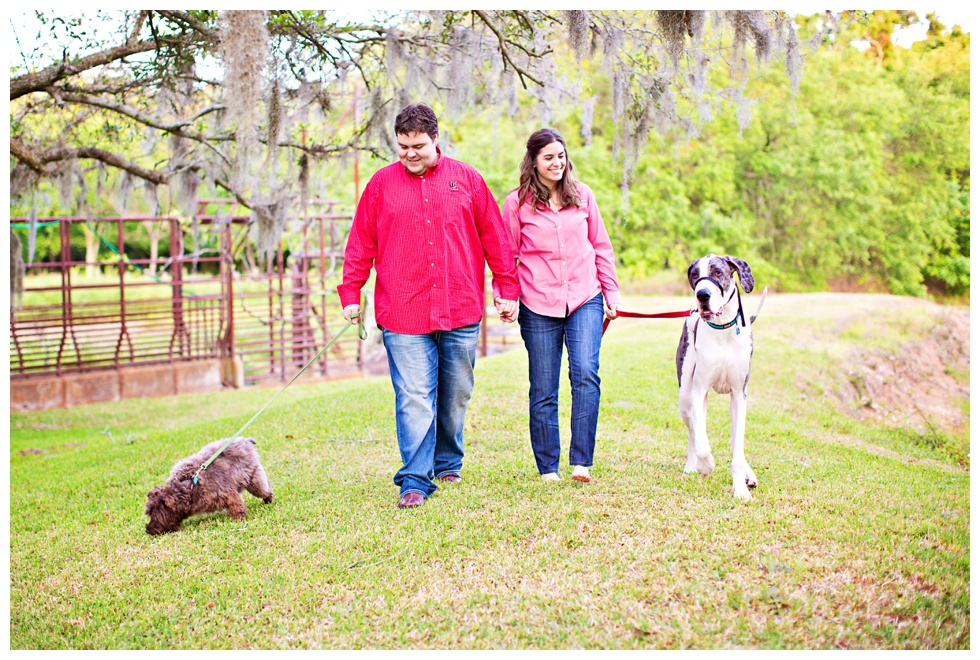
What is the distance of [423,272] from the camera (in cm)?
432

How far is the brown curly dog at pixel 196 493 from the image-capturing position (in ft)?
14.0

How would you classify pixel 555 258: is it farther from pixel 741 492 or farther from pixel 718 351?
pixel 741 492

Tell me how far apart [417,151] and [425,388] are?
117 cm

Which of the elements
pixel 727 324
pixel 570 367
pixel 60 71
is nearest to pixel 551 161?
pixel 570 367

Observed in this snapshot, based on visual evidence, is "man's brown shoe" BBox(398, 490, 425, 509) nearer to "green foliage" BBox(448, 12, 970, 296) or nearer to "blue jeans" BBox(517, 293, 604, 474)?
"blue jeans" BBox(517, 293, 604, 474)

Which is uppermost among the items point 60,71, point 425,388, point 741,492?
point 60,71

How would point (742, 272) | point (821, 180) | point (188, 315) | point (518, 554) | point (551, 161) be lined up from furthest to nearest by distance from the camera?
point (821, 180) → point (188, 315) → point (551, 161) → point (742, 272) → point (518, 554)

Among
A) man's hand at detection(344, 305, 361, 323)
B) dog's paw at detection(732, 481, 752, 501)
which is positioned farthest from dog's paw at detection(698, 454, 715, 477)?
man's hand at detection(344, 305, 361, 323)

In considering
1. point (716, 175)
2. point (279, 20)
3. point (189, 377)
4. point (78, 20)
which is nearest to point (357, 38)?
point (279, 20)

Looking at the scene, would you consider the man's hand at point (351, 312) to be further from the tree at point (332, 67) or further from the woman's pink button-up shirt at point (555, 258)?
the tree at point (332, 67)

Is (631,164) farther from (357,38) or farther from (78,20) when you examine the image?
(78,20)

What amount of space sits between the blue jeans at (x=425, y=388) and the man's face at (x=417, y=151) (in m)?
0.83

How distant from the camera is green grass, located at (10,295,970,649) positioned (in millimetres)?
3164

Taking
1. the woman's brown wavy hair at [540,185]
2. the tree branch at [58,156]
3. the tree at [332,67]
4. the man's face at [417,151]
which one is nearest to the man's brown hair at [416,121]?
the man's face at [417,151]
